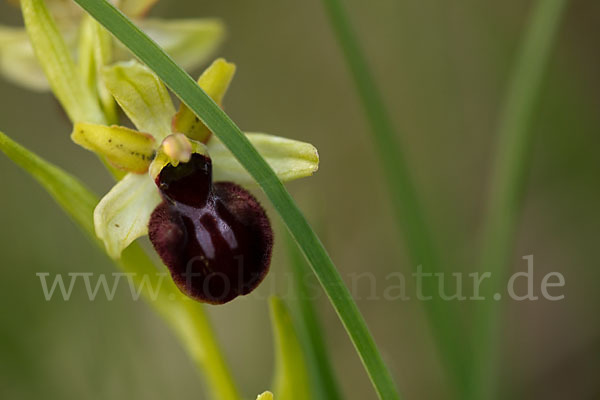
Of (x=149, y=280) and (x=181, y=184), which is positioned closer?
(x=181, y=184)

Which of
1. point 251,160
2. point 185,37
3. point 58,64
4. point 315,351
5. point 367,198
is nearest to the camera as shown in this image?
point 251,160

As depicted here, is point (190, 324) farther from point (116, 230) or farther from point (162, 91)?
point (162, 91)

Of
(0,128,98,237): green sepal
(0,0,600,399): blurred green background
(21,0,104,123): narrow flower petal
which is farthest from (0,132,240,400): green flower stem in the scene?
(0,0,600,399): blurred green background

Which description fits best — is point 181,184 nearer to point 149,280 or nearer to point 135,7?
point 149,280

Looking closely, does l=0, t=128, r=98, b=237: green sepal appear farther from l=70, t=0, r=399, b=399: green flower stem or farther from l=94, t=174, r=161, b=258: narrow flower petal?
l=70, t=0, r=399, b=399: green flower stem

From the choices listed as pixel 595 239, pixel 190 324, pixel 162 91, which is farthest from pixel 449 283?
pixel 595 239

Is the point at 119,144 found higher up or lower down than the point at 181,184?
higher up

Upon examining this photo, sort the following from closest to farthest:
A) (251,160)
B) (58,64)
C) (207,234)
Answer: (251,160), (207,234), (58,64)

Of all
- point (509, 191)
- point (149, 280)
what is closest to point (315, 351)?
point (149, 280)
